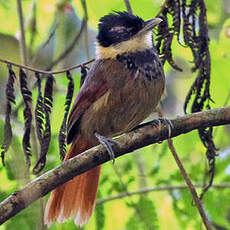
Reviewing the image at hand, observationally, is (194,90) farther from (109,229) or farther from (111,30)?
(109,229)

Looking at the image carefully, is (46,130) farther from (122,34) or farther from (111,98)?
(122,34)

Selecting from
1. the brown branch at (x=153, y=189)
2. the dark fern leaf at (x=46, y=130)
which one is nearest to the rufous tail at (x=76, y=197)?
the brown branch at (x=153, y=189)

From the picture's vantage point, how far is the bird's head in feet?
9.49

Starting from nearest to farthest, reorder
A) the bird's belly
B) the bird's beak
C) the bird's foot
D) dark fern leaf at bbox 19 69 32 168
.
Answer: dark fern leaf at bbox 19 69 32 168, the bird's foot, the bird's beak, the bird's belly

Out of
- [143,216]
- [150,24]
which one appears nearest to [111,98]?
[150,24]

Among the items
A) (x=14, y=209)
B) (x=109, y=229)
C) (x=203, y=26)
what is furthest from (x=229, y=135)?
(x=14, y=209)

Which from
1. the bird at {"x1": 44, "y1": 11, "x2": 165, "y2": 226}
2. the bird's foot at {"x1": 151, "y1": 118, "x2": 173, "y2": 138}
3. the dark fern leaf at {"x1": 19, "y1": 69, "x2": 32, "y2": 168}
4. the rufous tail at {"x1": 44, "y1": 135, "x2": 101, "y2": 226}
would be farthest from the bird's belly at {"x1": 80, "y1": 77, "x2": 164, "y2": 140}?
the dark fern leaf at {"x1": 19, "y1": 69, "x2": 32, "y2": 168}

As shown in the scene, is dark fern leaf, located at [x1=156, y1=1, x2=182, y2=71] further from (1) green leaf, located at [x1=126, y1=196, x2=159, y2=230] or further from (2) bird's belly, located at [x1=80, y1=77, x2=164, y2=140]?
(1) green leaf, located at [x1=126, y1=196, x2=159, y2=230]

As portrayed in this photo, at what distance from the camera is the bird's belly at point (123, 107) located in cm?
270

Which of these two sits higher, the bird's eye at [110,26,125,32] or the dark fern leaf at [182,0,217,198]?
the bird's eye at [110,26,125,32]

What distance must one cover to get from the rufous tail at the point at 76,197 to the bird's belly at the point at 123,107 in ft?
0.45

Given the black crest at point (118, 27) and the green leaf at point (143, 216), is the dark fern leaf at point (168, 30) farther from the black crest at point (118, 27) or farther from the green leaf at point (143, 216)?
the green leaf at point (143, 216)

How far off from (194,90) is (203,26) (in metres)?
0.31

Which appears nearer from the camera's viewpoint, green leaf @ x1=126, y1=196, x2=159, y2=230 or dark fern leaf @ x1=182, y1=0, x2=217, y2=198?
dark fern leaf @ x1=182, y1=0, x2=217, y2=198
